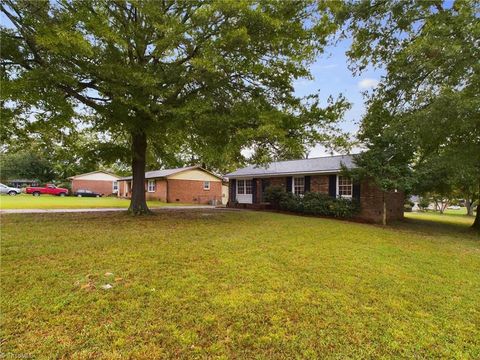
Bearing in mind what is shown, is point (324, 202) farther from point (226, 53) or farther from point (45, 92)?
point (45, 92)

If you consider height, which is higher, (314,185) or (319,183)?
(319,183)

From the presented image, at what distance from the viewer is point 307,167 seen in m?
18.5

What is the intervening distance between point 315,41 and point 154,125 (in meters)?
7.17

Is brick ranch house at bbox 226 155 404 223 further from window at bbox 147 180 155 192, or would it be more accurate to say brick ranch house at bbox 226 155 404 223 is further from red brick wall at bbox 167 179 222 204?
window at bbox 147 180 155 192

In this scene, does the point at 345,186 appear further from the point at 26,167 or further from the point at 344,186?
the point at 26,167

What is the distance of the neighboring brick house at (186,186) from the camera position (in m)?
29.5

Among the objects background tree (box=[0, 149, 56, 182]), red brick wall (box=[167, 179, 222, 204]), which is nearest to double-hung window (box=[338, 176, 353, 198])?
red brick wall (box=[167, 179, 222, 204])

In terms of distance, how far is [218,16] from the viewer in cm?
976

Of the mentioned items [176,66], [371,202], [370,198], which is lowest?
[371,202]

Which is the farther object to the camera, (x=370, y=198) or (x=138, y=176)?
(x=370, y=198)

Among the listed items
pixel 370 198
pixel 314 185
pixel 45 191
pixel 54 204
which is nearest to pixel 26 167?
pixel 45 191

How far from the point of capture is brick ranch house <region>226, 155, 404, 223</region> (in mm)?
15422

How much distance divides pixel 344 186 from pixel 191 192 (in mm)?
17980

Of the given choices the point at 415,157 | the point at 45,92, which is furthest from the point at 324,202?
the point at 45,92
